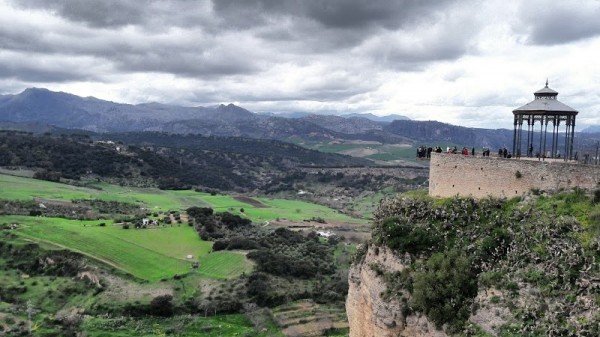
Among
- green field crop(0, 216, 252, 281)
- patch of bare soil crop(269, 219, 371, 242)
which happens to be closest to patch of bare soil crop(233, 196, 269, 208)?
patch of bare soil crop(269, 219, 371, 242)

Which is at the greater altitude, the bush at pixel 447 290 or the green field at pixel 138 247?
the bush at pixel 447 290

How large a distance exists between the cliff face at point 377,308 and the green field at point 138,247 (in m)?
42.4

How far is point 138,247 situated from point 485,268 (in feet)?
210

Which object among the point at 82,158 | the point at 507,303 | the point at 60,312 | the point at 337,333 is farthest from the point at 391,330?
the point at 82,158

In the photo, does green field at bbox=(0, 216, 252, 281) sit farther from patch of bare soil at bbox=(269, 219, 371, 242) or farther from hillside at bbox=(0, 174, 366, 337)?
patch of bare soil at bbox=(269, 219, 371, 242)

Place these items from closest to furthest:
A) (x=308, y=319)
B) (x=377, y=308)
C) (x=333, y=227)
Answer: (x=377, y=308) → (x=308, y=319) → (x=333, y=227)

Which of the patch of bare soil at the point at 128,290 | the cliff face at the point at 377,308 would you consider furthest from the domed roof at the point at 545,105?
the patch of bare soil at the point at 128,290

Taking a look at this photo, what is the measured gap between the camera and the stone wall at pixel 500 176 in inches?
993

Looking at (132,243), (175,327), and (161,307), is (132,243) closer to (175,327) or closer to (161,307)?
(161,307)

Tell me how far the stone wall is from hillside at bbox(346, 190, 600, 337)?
999mm

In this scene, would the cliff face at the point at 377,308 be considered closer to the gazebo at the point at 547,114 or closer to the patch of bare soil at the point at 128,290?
the gazebo at the point at 547,114

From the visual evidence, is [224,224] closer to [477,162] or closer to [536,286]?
[477,162]

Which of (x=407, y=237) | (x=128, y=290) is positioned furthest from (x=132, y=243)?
(x=407, y=237)

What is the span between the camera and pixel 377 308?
91.2ft
